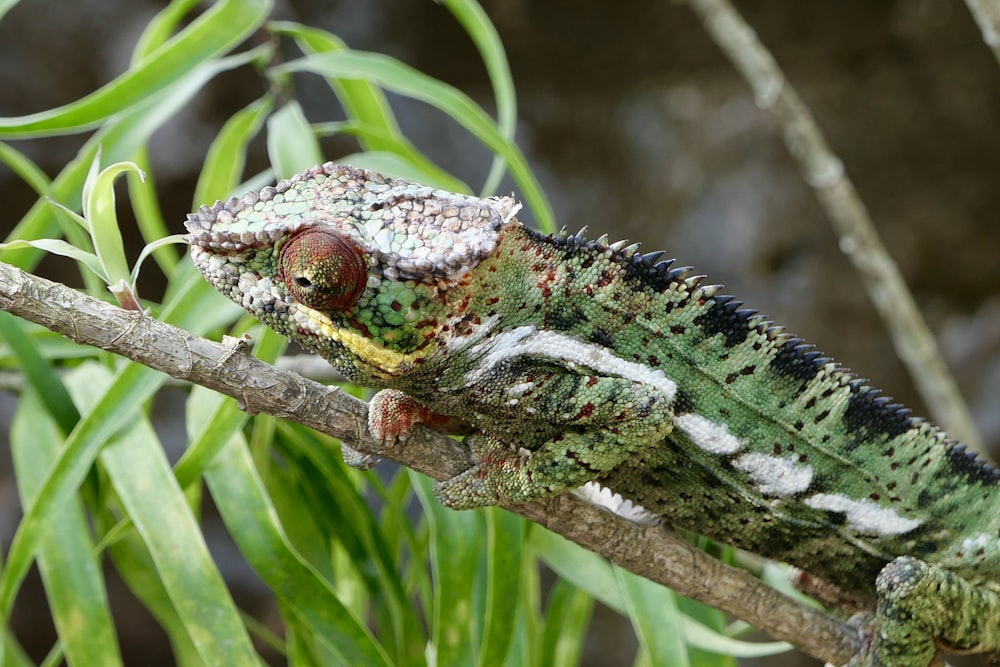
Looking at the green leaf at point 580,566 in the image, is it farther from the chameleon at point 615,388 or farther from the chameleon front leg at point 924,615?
the chameleon front leg at point 924,615

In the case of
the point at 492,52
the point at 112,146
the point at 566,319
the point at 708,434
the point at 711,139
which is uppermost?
the point at 711,139

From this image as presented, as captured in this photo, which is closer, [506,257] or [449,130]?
[506,257]

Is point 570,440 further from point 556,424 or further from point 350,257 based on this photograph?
point 350,257

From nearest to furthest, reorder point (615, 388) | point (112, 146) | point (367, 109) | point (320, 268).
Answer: point (320, 268)
point (615, 388)
point (112, 146)
point (367, 109)

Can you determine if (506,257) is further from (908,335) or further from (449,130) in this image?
(449,130)

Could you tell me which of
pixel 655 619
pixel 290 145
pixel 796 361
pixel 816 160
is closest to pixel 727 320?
pixel 796 361

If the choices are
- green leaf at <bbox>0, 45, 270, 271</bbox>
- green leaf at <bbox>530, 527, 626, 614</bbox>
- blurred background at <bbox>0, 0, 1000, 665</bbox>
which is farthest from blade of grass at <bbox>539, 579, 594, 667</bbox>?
blurred background at <bbox>0, 0, 1000, 665</bbox>

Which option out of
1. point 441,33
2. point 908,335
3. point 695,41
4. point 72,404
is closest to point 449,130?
point 441,33
